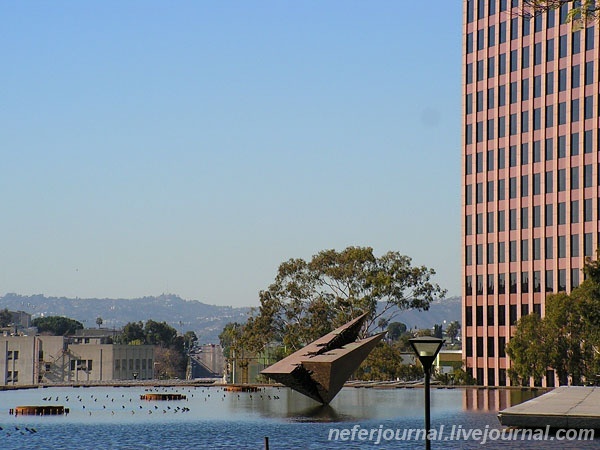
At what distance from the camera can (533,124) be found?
4326 inches

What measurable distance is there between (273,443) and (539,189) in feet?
250

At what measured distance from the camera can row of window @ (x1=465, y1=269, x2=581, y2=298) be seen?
106750mm

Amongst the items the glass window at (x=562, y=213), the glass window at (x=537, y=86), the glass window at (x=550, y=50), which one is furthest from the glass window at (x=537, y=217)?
the glass window at (x=550, y=50)

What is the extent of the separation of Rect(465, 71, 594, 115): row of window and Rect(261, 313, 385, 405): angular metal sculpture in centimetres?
5194

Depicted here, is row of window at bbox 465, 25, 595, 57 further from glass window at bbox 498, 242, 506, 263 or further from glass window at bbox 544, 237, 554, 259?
glass window at bbox 498, 242, 506, 263

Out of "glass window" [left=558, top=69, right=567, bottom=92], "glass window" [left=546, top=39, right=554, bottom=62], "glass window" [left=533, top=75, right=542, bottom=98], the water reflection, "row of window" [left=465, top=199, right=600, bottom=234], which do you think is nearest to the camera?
the water reflection

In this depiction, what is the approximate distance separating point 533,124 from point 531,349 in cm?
3090

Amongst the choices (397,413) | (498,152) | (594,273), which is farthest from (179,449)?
(498,152)

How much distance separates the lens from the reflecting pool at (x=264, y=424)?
3825cm

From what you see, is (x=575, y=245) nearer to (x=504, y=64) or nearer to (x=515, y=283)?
(x=515, y=283)

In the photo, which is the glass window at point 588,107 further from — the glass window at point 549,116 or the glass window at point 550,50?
the glass window at point 550,50

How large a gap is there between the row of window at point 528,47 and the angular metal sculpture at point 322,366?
52443mm

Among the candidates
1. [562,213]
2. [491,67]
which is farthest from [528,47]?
[562,213]

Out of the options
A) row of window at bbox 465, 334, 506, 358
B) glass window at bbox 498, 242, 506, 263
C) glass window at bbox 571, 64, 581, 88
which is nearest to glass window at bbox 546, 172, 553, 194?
glass window at bbox 498, 242, 506, 263
